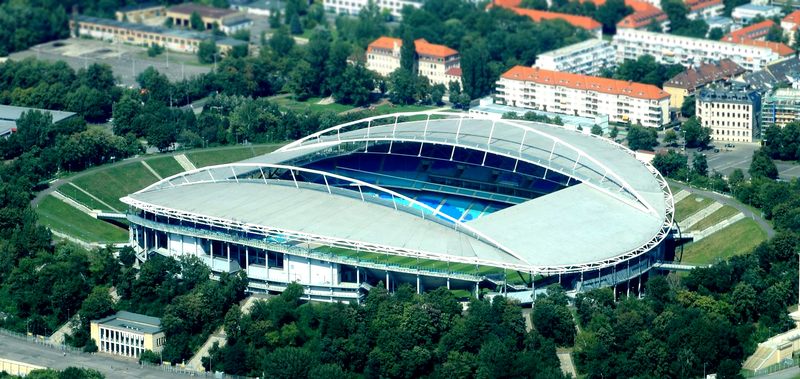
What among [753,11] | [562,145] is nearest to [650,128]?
[562,145]

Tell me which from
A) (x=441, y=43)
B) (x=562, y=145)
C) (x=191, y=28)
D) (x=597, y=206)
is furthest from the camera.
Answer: (x=191, y=28)

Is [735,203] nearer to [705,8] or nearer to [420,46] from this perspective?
[420,46]

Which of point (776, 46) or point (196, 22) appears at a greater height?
point (776, 46)

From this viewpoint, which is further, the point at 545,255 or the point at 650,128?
the point at 650,128

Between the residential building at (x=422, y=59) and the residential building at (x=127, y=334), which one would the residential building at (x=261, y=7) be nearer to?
the residential building at (x=422, y=59)

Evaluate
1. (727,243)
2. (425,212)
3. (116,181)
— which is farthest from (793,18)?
(116,181)

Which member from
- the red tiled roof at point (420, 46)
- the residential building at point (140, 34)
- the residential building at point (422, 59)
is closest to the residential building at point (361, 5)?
the residential building at point (140, 34)

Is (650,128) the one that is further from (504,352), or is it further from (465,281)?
(504,352)

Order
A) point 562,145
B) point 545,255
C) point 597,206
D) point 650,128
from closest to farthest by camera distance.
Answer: point 545,255, point 597,206, point 562,145, point 650,128
